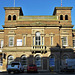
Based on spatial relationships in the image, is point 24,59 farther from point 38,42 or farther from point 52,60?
point 52,60

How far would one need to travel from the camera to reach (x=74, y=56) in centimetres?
3141

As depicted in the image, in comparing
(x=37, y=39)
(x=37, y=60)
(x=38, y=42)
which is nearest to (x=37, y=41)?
(x=38, y=42)

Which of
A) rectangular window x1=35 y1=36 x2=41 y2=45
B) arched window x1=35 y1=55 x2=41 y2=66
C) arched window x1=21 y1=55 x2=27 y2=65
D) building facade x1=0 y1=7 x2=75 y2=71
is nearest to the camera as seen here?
building facade x1=0 y1=7 x2=75 y2=71

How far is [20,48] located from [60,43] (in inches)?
348

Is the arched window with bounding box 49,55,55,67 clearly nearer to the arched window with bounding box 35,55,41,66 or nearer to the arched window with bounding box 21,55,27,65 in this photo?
the arched window with bounding box 35,55,41,66

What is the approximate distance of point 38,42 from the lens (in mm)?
30875

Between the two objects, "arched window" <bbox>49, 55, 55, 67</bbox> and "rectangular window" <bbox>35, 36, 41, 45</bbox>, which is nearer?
"arched window" <bbox>49, 55, 55, 67</bbox>

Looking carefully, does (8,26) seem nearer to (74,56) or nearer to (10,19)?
(10,19)

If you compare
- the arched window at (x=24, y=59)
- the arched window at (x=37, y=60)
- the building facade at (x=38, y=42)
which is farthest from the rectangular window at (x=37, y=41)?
the arched window at (x=24, y=59)

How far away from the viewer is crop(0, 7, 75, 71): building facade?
98.3 feet

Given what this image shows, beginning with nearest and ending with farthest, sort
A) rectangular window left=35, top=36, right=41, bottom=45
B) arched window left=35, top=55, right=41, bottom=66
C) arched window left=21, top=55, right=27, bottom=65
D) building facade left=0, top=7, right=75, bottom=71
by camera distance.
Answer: building facade left=0, top=7, right=75, bottom=71, arched window left=35, top=55, right=41, bottom=66, arched window left=21, top=55, right=27, bottom=65, rectangular window left=35, top=36, right=41, bottom=45

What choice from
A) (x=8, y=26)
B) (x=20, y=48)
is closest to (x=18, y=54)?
(x=20, y=48)

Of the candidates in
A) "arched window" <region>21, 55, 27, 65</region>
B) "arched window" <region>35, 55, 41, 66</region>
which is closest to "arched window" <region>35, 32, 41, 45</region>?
"arched window" <region>35, 55, 41, 66</region>

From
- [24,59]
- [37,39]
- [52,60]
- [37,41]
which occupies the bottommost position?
[52,60]
